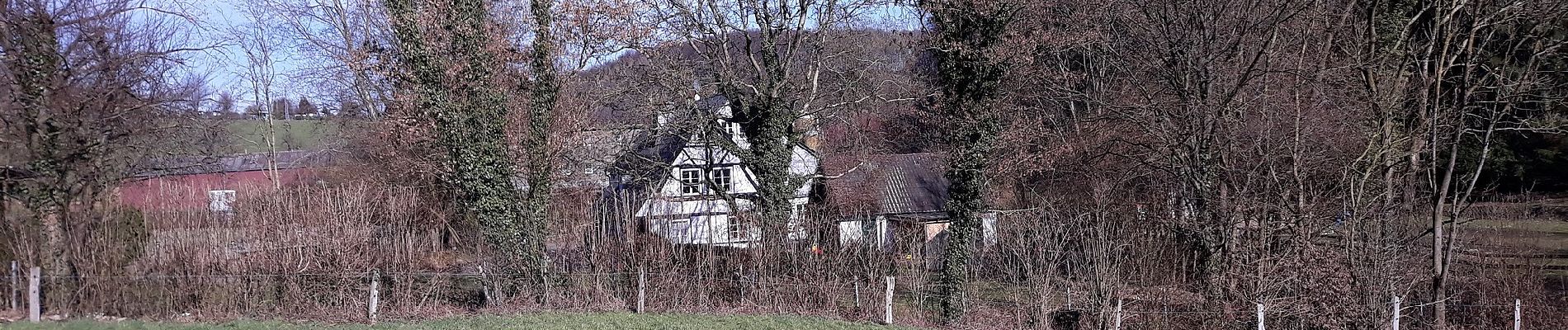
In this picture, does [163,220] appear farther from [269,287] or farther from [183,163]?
[183,163]

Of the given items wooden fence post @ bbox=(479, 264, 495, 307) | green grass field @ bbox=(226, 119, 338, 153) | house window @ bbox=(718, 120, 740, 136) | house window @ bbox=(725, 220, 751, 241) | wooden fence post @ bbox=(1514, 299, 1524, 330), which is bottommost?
wooden fence post @ bbox=(1514, 299, 1524, 330)

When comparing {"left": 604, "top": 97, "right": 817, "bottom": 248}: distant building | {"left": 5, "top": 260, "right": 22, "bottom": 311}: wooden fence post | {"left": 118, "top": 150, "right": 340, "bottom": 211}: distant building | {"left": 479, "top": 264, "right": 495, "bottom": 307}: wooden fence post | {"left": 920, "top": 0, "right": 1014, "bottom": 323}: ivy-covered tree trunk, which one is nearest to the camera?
{"left": 5, "top": 260, "right": 22, "bottom": 311}: wooden fence post

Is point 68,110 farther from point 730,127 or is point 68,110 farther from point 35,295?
point 730,127

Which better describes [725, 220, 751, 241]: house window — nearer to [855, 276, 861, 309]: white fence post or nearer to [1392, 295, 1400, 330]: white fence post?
[855, 276, 861, 309]: white fence post

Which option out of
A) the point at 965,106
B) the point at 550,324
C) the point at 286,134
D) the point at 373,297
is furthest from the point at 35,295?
the point at 286,134

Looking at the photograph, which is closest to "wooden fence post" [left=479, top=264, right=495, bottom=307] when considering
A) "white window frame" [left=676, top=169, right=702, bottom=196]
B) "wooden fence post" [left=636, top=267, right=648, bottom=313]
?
"wooden fence post" [left=636, top=267, right=648, bottom=313]

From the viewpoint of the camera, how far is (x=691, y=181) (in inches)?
777

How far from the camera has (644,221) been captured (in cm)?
1542

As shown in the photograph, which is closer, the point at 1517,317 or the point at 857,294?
the point at 1517,317

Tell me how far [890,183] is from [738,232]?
12.6 meters

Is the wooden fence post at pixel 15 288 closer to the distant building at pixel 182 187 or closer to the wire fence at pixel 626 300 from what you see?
the wire fence at pixel 626 300

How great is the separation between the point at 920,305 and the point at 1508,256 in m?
8.84

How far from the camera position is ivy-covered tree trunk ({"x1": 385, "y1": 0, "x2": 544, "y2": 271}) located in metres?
14.9

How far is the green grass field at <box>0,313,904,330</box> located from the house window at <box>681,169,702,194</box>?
643 centimetres
